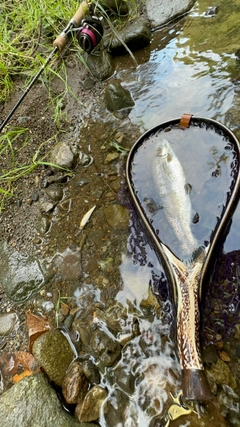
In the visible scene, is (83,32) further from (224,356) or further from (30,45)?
(224,356)

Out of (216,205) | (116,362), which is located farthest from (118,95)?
(116,362)

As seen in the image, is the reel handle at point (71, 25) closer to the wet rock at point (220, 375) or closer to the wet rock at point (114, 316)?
the wet rock at point (114, 316)

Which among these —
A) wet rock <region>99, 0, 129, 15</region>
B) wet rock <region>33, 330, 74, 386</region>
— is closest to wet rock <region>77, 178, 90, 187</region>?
wet rock <region>33, 330, 74, 386</region>

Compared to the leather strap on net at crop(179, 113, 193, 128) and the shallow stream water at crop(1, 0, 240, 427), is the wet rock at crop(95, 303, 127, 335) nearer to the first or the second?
the shallow stream water at crop(1, 0, 240, 427)

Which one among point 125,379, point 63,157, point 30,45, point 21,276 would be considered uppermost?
point 30,45

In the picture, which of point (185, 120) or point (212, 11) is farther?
point (212, 11)

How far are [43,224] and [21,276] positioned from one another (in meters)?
0.50

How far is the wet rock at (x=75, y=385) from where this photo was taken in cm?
209

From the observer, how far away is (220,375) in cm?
202

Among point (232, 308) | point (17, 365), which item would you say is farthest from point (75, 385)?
point (232, 308)

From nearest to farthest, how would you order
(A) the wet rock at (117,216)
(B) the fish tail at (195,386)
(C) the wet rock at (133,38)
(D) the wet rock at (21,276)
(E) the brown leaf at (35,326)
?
(B) the fish tail at (195,386) < (E) the brown leaf at (35,326) < (D) the wet rock at (21,276) < (A) the wet rock at (117,216) < (C) the wet rock at (133,38)

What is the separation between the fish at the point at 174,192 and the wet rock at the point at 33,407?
131cm

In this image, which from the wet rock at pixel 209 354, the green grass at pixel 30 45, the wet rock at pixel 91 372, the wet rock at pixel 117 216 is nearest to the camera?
the wet rock at pixel 209 354

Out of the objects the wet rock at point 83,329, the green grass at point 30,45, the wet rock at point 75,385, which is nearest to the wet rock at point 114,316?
the wet rock at point 83,329
